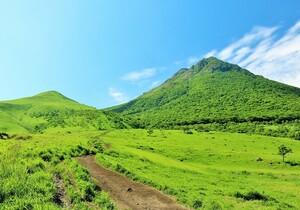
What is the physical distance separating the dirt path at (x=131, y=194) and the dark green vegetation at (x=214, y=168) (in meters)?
1.38

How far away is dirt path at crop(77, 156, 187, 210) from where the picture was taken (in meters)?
23.9

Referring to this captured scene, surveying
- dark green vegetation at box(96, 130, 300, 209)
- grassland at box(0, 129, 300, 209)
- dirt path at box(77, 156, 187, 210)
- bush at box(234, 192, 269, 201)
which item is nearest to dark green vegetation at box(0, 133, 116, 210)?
grassland at box(0, 129, 300, 209)

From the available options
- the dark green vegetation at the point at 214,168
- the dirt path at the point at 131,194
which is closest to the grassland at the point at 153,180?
the dark green vegetation at the point at 214,168

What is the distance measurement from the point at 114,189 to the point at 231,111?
176257 millimetres

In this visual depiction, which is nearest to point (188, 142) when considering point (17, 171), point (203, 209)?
point (203, 209)

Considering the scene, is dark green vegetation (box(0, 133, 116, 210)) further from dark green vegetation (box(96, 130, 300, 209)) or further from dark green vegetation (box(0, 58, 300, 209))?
dark green vegetation (box(96, 130, 300, 209))

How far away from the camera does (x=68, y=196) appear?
20844mm

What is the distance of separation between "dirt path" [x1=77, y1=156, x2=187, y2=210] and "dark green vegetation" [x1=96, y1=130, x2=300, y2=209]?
138 cm

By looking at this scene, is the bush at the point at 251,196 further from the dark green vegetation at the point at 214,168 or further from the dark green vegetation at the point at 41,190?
the dark green vegetation at the point at 41,190

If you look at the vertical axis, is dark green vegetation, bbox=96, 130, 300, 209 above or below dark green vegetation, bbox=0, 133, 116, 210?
below

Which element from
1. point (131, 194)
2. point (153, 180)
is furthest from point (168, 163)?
point (131, 194)

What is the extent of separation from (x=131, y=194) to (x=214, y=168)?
34.7 meters

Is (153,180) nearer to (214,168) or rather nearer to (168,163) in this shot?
(168,163)

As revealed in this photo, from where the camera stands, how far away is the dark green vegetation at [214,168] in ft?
99.5
